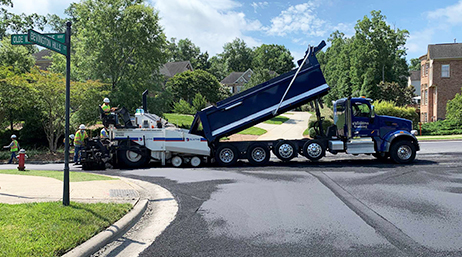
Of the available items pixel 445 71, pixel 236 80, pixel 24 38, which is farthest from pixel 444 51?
pixel 236 80

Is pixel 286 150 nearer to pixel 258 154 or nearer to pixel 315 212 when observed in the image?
pixel 258 154

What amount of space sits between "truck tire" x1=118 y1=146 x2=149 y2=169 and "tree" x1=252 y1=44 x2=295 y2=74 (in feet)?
228

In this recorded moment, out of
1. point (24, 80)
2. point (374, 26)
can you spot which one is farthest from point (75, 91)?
point (374, 26)

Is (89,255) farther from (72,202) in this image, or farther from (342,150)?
(342,150)

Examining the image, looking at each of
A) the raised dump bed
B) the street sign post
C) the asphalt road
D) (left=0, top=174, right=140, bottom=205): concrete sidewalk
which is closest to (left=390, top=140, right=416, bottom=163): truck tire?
the asphalt road

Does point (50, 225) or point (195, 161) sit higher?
point (195, 161)

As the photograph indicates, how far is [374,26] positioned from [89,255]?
147 feet

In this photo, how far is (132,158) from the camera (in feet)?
46.4

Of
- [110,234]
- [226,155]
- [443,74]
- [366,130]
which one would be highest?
[443,74]

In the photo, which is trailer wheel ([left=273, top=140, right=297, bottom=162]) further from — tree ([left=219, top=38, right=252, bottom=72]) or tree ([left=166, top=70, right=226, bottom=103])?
tree ([left=219, top=38, right=252, bottom=72])

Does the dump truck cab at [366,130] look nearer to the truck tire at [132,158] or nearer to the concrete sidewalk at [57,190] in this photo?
the truck tire at [132,158]

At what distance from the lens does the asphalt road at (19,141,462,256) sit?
201 inches

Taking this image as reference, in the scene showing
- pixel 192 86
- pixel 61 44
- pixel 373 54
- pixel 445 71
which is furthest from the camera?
pixel 192 86

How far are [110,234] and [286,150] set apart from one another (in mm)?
9399
